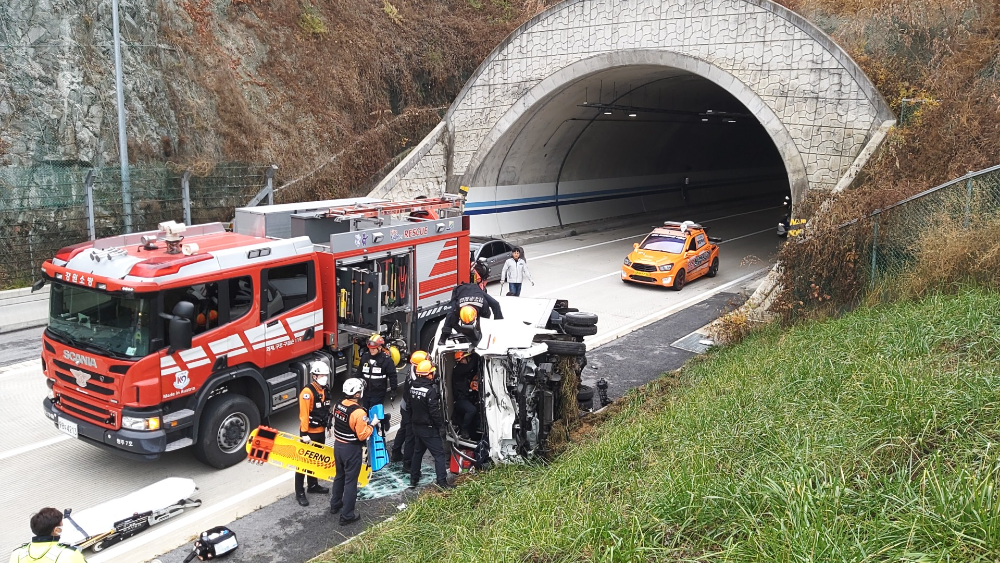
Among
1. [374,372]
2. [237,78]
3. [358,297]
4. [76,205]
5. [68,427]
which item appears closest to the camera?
[68,427]

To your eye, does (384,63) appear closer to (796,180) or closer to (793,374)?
(796,180)

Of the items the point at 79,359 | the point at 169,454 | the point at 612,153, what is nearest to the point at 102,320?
the point at 79,359

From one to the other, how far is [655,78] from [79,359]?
21.1 metres

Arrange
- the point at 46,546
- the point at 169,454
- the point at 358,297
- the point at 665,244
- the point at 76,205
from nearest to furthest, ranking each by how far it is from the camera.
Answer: the point at 46,546
the point at 169,454
the point at 358,297
the point at 76,205
the point at 665,244

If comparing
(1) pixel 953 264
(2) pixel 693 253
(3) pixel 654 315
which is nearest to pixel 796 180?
(2) pixel 693 253

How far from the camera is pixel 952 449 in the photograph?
4461mm

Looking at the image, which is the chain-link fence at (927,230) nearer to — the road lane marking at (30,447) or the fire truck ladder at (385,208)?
the fire truck ladder at (385,208)

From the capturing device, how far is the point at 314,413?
7496mm

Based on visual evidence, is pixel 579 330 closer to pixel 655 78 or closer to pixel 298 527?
pixel 298 527

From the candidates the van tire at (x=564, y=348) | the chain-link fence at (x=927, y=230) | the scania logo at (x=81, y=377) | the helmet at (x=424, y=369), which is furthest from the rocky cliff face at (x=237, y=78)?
the chain-link fence at (x=927, y=230)

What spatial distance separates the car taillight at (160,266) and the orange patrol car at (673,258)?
1251 centimetres

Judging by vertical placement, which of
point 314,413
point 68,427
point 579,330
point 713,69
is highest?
point 713,69

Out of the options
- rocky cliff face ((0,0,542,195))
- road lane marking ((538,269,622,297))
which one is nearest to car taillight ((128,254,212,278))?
road lane marking ((538,269,622,297))

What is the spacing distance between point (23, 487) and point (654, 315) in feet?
38.5
